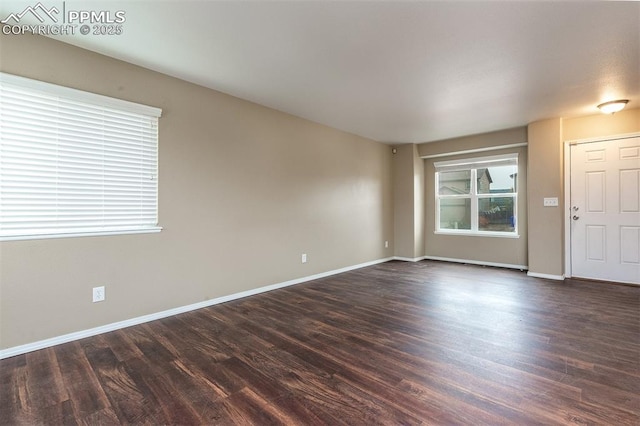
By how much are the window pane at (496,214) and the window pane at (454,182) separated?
15.9 inches

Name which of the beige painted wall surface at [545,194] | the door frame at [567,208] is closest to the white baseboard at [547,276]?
the beige painted wall surface at [545,194]

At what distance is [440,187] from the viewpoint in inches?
244

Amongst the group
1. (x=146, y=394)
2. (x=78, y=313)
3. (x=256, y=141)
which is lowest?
(x=146, y=394)

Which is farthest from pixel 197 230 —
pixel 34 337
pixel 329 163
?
pixel 329 163

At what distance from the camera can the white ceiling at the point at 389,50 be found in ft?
6.61

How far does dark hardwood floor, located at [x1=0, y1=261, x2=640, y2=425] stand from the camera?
5.06 ft

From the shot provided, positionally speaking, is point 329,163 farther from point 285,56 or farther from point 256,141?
point 285,56

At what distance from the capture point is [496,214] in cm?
545

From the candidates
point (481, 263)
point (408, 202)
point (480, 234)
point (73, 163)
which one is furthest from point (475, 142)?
point (73, 163)

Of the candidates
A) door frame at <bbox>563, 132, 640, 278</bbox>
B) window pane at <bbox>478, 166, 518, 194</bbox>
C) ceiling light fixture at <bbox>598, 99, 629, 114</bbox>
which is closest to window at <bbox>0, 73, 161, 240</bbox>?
ceiling light fixture at <bbox>598, 99, 629, 114</bbox>

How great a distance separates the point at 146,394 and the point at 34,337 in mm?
1323

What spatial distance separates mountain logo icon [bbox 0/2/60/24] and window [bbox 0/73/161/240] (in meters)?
0.41

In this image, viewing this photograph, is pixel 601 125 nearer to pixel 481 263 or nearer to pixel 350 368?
pixel 481 263

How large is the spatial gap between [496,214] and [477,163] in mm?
1026
